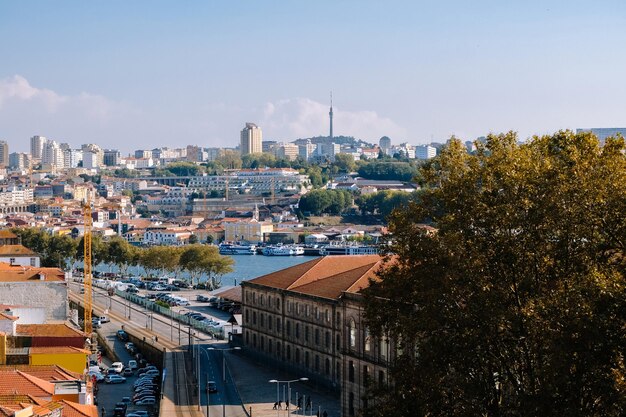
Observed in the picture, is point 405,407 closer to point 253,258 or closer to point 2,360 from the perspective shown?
point 2,360

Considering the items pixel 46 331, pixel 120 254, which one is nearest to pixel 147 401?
pixel 46 331

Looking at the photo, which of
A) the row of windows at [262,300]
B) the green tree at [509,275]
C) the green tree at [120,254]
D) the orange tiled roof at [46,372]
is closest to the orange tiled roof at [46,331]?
the orange tiled roof at [46,372]

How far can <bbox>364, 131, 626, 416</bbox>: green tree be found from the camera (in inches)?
461

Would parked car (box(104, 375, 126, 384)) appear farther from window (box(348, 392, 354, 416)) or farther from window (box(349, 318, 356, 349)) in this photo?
window (box(348, 392, 354, 416))

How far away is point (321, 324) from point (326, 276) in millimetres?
2524

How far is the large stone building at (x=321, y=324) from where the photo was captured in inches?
949

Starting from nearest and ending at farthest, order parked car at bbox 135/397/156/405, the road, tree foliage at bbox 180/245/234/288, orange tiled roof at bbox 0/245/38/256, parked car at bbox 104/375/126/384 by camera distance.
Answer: the road
parked car at bbox 135/397/156/405
parked car at bbox 104/375/126/384
orange tiled roof at bbox 0/245/38/256
tree foliage at bbox 180/245/234/288

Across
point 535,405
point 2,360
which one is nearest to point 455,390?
point 535,405

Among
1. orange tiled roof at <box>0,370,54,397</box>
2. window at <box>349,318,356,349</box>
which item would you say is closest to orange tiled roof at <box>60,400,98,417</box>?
orange tiled roof at <box>0,370,54,397</box>

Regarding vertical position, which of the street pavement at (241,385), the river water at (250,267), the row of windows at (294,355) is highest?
the row of windows at (294,355)

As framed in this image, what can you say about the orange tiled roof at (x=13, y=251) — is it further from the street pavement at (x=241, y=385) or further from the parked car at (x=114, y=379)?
the parked car at (x=114, y=379)

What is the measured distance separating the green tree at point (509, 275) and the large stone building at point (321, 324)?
31.9ft

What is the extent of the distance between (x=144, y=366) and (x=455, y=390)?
22633 millimetres

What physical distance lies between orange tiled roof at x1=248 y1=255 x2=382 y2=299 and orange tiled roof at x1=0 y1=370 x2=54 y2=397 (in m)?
9.98
